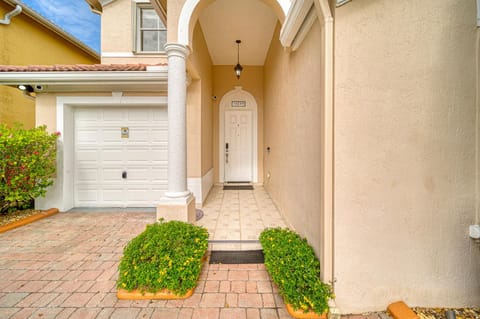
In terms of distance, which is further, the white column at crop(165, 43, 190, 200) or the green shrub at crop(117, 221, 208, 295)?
the white column at crop(165, 43, 190, 200)

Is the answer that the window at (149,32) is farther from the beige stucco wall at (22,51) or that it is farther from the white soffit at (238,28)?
the beige stucco wall at (22,51)

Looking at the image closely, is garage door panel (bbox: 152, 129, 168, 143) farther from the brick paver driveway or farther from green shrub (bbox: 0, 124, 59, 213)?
the brick paver driveway

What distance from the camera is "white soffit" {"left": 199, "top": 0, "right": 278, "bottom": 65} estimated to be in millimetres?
3611

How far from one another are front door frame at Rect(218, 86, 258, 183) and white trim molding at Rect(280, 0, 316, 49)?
349cm

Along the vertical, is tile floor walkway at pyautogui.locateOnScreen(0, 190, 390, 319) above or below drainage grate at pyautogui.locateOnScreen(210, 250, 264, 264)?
below

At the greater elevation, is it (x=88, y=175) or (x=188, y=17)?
(x=188, y=17)

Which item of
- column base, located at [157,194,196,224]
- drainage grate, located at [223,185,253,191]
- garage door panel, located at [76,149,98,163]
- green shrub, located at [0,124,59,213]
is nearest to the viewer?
column base, located at [157,194,196,224]

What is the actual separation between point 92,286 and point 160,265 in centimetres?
76

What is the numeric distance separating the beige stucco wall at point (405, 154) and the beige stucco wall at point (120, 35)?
5.13 m

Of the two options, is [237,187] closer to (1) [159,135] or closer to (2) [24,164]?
(1) [159,135]

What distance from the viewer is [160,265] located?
168 centimetres

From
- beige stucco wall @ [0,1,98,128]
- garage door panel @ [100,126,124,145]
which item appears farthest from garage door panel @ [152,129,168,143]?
beige stucco wall @ [0,1,98,128]

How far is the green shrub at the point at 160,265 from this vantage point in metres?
1.65

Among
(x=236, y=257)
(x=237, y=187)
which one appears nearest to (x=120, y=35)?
(x=237, y=187)
